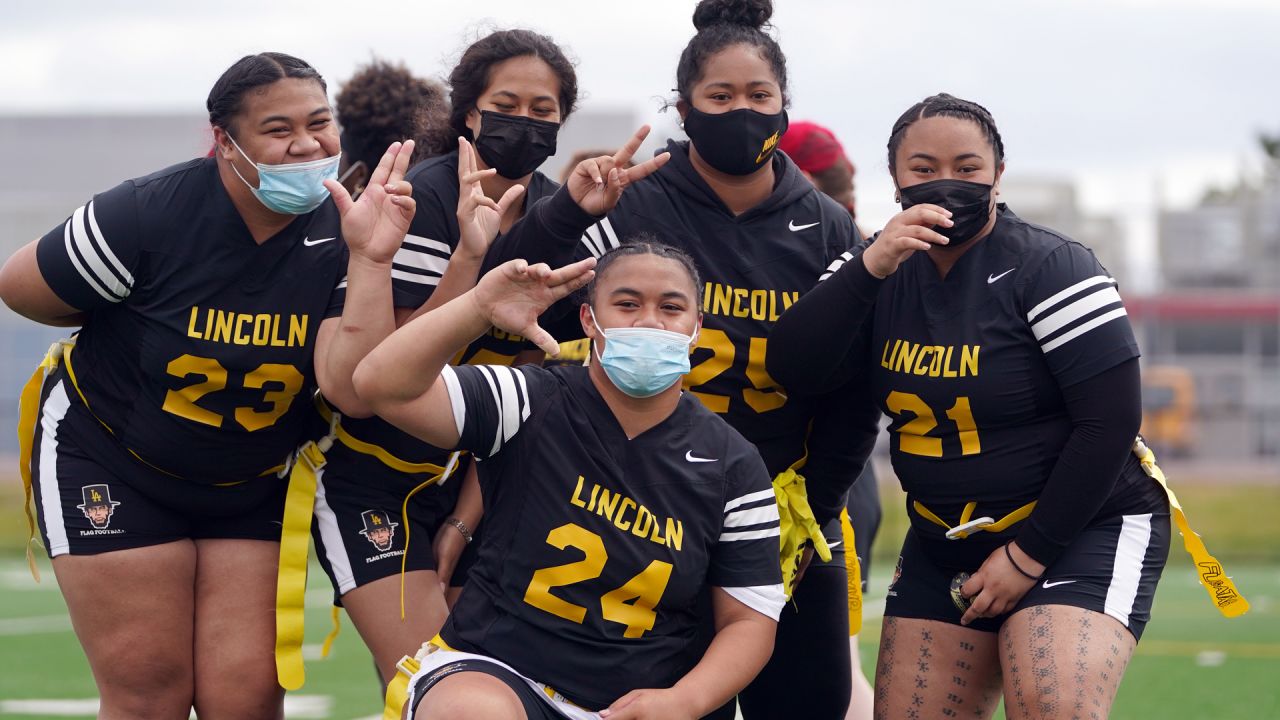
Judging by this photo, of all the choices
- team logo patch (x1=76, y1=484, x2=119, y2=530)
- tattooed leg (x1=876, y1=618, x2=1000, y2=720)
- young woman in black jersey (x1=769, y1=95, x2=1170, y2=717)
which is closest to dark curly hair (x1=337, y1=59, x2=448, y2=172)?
team logo patch (x1=76, y1=484, x2=119, y2=530)

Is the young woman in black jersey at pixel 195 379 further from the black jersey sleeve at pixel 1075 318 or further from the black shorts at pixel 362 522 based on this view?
the black jersey sleeve at pixel 1075 318

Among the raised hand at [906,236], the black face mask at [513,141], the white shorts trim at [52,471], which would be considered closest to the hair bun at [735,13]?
the black face mask at [513,141]

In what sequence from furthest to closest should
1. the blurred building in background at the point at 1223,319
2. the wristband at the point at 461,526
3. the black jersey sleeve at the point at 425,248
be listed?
the blurred building in background at the point at 1223,319 → the wristband at the point at 461,526 → the black jersey sleeve at the point at 425,248

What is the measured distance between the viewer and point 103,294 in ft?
13.3

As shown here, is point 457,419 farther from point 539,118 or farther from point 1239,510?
point 1239,510

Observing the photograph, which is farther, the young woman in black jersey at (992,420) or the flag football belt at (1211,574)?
the flag football belt at (1211,574)

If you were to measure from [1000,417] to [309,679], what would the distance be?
217 inches

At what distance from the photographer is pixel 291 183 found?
4008 mm

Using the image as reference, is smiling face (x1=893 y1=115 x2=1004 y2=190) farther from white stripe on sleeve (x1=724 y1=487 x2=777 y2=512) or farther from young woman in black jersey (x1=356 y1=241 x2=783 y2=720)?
white stripe on sleeve (x1=724 y1=487 x2=777 y2=512)

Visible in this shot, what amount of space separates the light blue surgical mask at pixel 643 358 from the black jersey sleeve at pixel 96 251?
1.37m

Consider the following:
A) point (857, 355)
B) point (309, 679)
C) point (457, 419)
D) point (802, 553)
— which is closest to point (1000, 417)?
point (857, 355)

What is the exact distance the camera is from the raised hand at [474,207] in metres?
3.96

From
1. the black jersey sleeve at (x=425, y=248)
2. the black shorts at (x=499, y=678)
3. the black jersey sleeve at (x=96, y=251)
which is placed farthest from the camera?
the black jersey sleeve at (x=425, y=248)

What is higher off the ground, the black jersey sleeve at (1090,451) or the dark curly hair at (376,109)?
the dark curly hair at (376,109)
